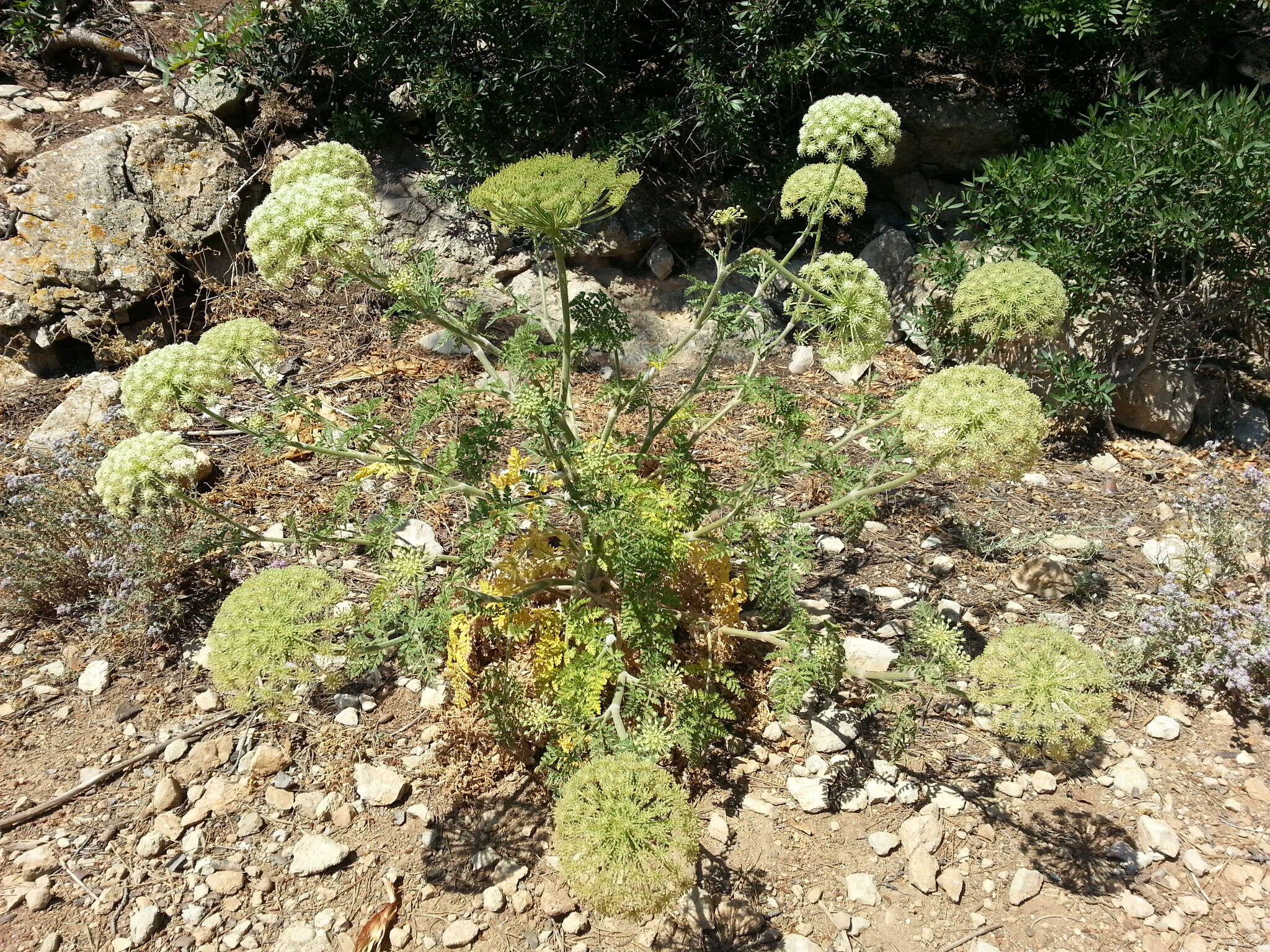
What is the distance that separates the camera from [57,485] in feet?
15.9

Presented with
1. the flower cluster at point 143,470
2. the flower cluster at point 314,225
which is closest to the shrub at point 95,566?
the flower cluster at point 143,470

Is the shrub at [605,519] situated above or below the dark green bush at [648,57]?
below

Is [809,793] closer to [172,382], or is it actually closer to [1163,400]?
[172,382]

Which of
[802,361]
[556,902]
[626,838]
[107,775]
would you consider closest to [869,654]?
[556,902]

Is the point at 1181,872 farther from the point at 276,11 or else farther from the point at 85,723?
the point at 276,11

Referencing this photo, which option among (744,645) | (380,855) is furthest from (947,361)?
(380,855)

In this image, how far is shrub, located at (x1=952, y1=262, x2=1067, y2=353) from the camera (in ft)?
12.5

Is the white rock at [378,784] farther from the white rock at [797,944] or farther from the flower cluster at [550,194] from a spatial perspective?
the flower cluster at [550,194]

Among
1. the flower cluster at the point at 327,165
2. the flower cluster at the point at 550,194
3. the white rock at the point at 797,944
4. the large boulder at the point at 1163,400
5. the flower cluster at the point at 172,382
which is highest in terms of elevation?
the flower cluster at the point at 550,194

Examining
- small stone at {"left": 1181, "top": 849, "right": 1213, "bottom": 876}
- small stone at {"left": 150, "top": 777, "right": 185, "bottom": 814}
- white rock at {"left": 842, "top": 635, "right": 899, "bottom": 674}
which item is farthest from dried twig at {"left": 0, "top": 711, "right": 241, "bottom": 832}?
small stone at {"left": 1181, "top": 849, "right": 1213, "bottom": 876}

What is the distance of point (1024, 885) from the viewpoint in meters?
3.29

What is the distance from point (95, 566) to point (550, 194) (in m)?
3.65

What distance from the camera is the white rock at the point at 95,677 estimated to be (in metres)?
4.16

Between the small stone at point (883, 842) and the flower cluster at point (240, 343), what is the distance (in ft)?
11.1
